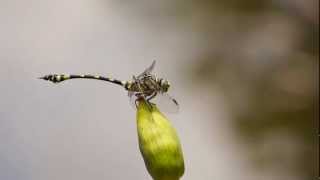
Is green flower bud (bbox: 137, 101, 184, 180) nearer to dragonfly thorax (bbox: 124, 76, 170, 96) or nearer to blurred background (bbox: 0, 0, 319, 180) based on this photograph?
dragonfly thorax (bbox: 124, 76, 170, 96)

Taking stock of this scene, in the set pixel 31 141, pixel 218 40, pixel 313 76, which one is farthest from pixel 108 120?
pixel 313 76

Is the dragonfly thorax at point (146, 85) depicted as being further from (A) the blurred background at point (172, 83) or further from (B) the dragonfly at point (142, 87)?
(A) the blurred background at point (172, 83)

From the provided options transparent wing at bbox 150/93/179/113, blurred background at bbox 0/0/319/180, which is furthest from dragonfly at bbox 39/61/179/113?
blurred background at bbox 0/0/319/180

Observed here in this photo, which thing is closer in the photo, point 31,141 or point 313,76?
point 31,141

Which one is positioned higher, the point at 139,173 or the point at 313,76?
the point at 313,76

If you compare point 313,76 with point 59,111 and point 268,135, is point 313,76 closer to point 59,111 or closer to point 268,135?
point 268,135

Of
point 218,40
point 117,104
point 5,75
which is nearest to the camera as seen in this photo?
point 5,75

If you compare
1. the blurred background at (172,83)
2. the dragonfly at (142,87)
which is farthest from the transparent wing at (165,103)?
the blurred background at (172,83)
